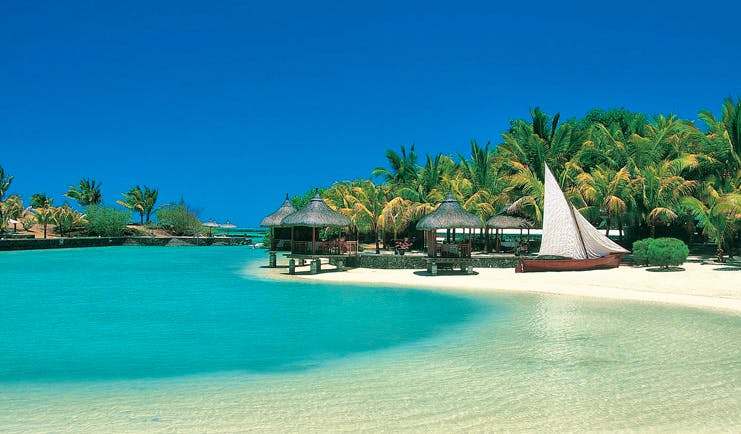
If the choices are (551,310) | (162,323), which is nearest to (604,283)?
(551,310)

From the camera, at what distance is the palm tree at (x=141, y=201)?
193 ft

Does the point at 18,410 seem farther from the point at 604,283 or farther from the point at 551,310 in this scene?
the point at 604,283

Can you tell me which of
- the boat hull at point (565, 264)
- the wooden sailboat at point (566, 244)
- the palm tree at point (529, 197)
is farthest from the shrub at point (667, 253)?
the palm tree at point (529, 197)

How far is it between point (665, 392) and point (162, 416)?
5.82 meters

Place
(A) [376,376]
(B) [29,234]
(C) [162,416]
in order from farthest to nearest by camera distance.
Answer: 1. (B) [29,234]
2. (A) [376,376]
3. (C) [162,416]

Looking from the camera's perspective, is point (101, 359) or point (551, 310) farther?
point (551, 310)

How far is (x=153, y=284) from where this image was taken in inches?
774

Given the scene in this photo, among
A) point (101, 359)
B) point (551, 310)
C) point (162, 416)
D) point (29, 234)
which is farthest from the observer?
point (29, 234)

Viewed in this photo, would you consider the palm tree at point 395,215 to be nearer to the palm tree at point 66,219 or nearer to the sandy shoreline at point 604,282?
the sandy shoreline at point 604,282

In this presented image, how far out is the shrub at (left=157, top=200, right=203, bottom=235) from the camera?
55.2 m

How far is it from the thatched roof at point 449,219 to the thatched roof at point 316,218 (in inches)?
135

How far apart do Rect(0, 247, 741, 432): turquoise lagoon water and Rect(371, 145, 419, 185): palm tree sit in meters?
21.7

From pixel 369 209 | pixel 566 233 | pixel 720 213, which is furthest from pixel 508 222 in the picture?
pixel 720 213

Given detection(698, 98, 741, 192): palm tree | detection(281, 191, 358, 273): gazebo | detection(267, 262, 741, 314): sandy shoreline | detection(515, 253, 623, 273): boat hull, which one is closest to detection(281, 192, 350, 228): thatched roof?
detection(281, 191, 358, 273): gazebo
